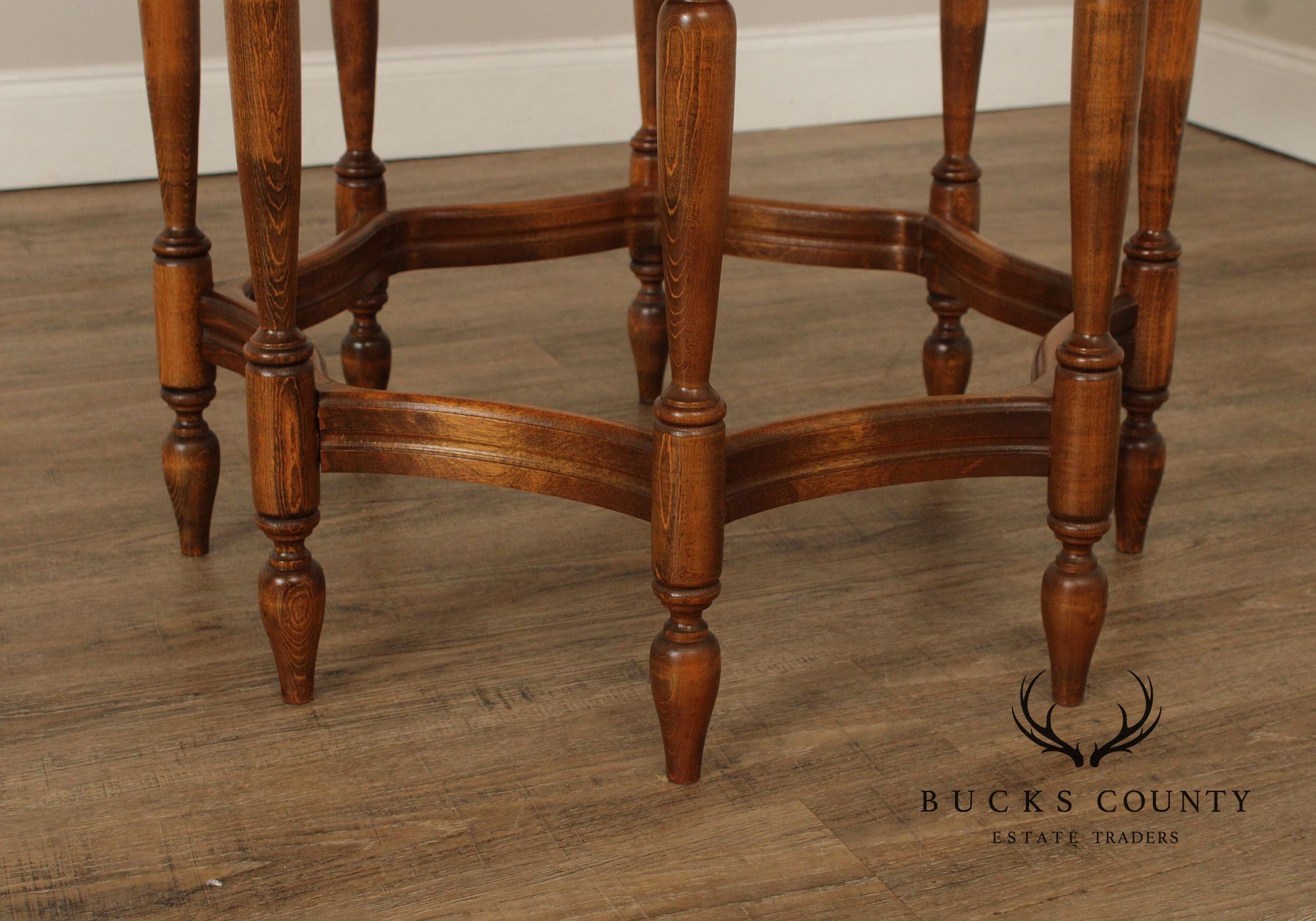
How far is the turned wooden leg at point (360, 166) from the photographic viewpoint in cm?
142

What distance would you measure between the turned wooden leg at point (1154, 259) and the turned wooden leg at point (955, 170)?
0.63ft

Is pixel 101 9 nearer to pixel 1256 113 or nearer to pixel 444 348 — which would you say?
pixel 444 348

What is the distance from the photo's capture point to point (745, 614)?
4.03ft

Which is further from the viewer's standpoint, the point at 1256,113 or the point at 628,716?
the point at 1256,113

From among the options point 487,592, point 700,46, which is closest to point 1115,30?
point 700,46

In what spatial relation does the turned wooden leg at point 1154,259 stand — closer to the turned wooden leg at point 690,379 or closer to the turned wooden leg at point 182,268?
the turned wooden leg at point 690,379

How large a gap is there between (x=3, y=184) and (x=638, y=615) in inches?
66.5

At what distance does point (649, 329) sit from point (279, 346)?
0.60 metres

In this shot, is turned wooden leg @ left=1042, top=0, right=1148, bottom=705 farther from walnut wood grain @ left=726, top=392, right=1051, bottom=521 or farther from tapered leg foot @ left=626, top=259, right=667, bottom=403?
tapered leg foot @ left=626, top=259, right=667, bottom=403

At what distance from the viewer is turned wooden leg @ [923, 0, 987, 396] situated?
4.52 feet

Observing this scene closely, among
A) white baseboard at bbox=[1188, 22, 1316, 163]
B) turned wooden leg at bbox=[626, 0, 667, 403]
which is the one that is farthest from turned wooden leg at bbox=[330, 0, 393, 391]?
white baseboard at bbox=[1188, 22, 1316, 163]

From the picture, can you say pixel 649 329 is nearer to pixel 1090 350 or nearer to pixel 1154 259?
pixel 1154 259

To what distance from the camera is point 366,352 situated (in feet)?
4.95

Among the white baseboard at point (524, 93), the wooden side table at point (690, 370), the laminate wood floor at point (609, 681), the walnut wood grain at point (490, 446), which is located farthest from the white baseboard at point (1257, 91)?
the walnut wood grain at point (490, 446)
